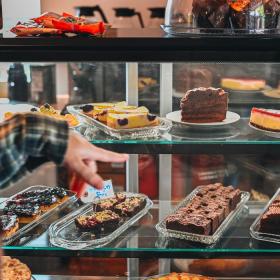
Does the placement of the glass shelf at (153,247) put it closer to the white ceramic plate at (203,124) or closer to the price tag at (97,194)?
the price tag at (97,194)

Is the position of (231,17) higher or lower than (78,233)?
higher

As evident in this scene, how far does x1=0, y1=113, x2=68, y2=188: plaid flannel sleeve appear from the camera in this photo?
1.07m

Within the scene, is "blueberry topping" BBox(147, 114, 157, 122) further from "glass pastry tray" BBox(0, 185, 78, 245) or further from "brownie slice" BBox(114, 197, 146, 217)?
"glass pastry tray" BBox(0, 185, 78, 245)

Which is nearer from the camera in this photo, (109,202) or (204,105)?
(204,105)

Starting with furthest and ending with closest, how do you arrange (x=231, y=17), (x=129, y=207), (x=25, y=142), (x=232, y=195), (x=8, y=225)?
(x=232, y=195) → (x=129, y=207) → (x=8, y=225) → (x=231, y=17) → (x=25, y=142)

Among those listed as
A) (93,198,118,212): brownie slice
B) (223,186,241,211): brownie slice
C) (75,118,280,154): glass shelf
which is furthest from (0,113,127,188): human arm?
(223,186,241,211): brownie slice

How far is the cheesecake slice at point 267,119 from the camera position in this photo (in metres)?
1.87

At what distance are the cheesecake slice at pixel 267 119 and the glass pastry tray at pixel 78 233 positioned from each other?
475mm

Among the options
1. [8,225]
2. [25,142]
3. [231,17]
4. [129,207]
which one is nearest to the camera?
[25,142]

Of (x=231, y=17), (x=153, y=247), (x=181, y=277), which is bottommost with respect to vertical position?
(x=181, y=277)

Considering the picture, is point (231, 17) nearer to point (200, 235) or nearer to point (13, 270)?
point (200, 235)

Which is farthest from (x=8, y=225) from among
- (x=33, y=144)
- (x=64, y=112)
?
(x=33, y=144)

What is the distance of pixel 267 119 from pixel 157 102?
1.17 ft

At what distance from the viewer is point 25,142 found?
1.07 meters
